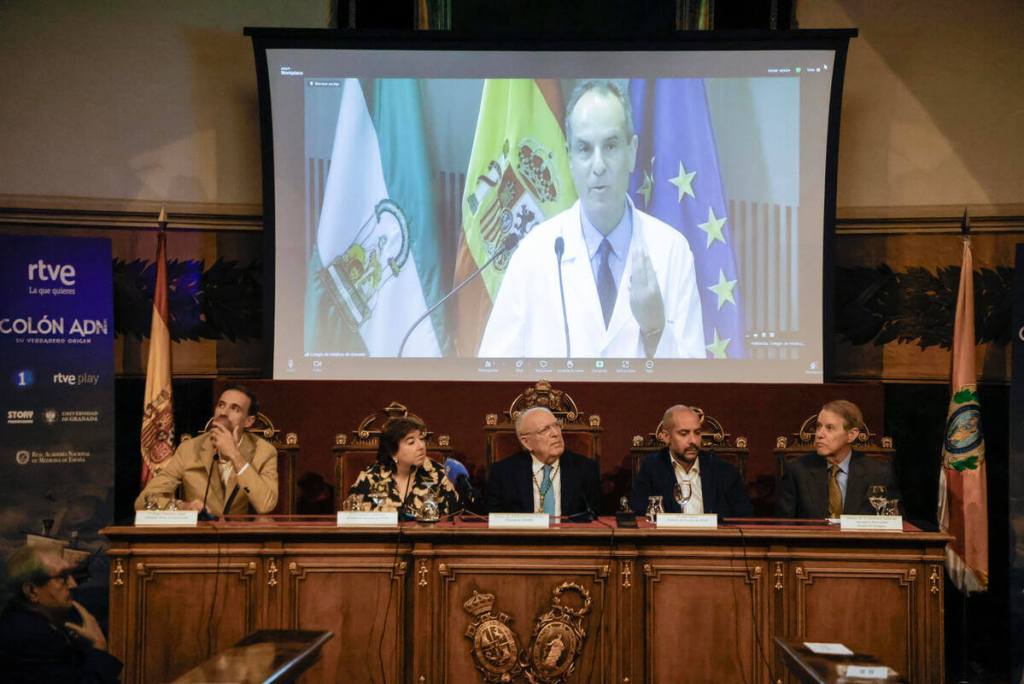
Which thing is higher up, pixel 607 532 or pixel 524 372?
pixel 524 372

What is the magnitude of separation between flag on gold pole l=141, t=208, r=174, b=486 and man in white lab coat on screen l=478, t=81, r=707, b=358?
1.81 meters

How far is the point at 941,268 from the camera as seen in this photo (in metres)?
6.80

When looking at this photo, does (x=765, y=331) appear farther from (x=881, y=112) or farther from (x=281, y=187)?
(x=281, y=187)

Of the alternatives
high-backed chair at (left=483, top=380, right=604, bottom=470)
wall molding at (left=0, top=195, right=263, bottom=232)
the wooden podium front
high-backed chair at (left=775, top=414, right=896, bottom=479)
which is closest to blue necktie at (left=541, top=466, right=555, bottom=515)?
high-backed chair at (left=483, top=380, right=604, bottom=470)

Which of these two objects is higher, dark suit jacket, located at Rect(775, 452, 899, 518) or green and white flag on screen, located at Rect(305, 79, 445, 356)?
green and white flag on screen, located at Rect(305, 79, 445, 356)

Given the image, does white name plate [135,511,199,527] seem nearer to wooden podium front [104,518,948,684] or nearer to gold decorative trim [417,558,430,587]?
wooden podium front [104,518,948,684]

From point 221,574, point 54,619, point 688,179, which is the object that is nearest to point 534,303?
point 688,179

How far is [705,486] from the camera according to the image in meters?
5.39

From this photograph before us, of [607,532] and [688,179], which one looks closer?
[607,532]

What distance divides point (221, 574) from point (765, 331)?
346 centimetres

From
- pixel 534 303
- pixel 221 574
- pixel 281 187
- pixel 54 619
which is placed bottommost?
pixel 54 619

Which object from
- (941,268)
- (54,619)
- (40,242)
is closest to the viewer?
(54,619)

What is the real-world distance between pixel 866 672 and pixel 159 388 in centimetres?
429

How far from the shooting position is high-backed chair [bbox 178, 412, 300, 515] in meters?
5.91
